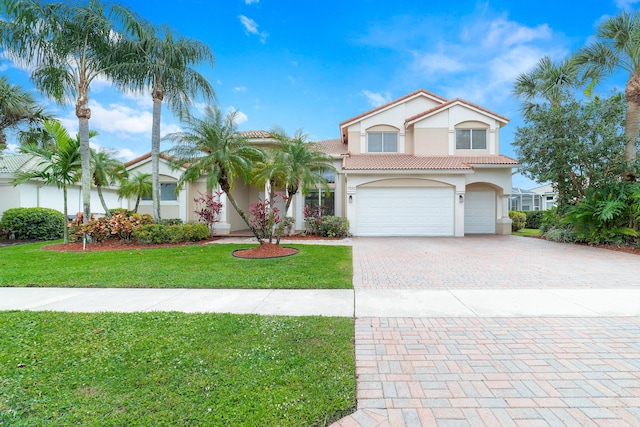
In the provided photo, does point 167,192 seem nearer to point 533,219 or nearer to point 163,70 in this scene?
point 163,70

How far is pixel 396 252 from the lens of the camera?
35.9 feet

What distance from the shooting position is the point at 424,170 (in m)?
15.5

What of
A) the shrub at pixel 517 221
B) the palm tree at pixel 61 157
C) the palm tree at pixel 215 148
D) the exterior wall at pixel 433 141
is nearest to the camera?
the palm tree at pixel 215 148

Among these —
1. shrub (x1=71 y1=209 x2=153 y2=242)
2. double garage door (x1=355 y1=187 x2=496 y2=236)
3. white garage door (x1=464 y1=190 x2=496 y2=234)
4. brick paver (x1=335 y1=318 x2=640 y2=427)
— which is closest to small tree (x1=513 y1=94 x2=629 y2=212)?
white garage door (x1=464 y1=190 x2=496 y2=234)

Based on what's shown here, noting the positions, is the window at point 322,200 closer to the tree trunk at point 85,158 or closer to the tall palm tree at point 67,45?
the tree trunk at point 85,158

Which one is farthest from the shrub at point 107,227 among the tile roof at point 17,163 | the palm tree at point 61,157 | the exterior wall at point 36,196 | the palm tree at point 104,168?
the tile roof at point 17,163

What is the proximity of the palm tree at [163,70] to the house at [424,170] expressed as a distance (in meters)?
8.54

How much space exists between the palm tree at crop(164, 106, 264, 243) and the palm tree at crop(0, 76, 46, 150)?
1242cm

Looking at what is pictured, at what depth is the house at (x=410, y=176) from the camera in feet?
52.5

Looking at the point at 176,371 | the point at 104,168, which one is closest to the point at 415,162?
the point at 176,371

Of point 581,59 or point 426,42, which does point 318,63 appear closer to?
point 426,42

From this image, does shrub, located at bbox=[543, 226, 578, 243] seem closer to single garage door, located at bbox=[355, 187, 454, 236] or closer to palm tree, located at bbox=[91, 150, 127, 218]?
single garage door, located at bbox=[355, 187, 454, 236]

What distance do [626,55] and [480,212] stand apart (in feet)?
29.9

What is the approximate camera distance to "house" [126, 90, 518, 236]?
16.0 metres
